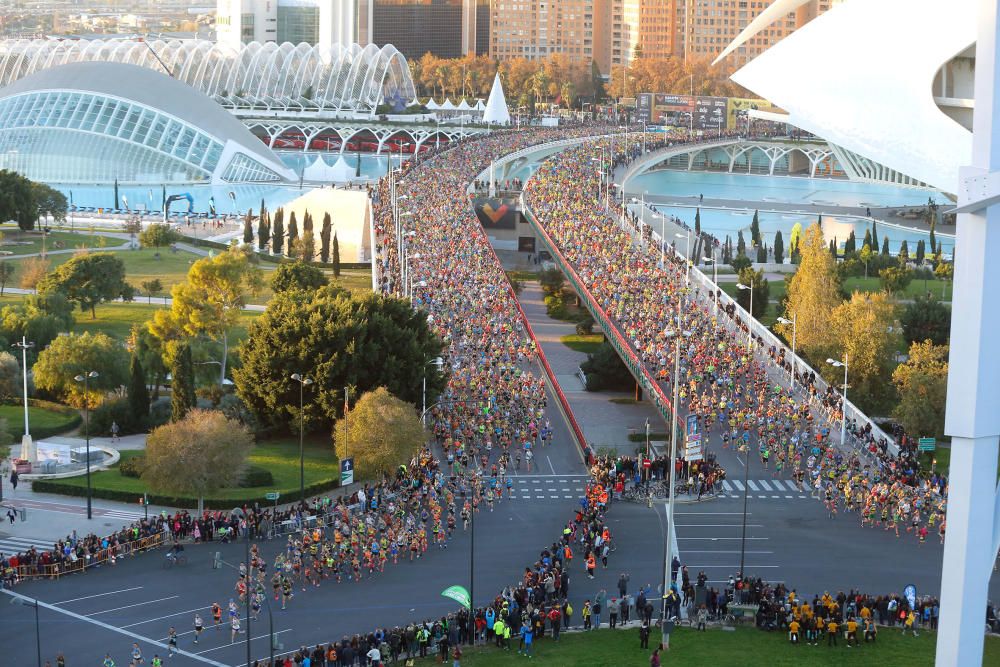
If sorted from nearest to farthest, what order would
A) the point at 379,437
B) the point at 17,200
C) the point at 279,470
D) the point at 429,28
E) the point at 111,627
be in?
the point at 111,627
the point at 379,437
the point at 279,470
the point at 17,200
the point at 429,28

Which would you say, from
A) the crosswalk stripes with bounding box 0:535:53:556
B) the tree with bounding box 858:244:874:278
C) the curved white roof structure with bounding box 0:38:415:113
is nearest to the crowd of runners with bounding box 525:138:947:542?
the tree with bounding box 858:244:874:278

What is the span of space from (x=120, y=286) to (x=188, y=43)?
76.0m

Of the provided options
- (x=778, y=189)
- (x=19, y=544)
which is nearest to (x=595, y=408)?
(x=19, y=544)

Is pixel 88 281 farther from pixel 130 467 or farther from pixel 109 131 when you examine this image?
pixel 109 131

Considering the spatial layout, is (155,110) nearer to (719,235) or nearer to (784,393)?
(719,235)

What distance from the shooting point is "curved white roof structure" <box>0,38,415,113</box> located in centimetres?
11238

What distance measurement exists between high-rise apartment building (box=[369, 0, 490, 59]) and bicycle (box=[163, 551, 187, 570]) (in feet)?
474

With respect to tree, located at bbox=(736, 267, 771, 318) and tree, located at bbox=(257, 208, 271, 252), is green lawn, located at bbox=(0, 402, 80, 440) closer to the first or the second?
tree, located at bbox=(736, 267, 771, 318)

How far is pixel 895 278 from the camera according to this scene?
50.6 meters

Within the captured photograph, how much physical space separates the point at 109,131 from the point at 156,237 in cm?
2127

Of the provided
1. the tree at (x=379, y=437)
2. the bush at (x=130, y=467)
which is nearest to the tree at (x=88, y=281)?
the bush at (x=130, y=467)

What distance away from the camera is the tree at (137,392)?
104 feet

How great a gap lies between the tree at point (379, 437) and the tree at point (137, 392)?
5.76 m

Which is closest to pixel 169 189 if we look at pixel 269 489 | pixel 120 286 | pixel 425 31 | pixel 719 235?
pixel 719 235
